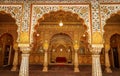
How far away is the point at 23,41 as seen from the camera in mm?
4875

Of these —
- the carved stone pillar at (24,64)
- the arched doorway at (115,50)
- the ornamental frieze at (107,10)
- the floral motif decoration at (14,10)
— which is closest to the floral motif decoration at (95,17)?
the ornamental frieze at (107,10)

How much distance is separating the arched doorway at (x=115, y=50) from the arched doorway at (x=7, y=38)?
721cm

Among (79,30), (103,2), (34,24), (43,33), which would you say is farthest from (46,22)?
(103,2)

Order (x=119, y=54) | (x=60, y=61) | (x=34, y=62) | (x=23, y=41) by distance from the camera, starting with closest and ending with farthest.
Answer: (x=23, y=41) < (x=119, y=54) < (x=34, y=62) < (x=60, y=61)

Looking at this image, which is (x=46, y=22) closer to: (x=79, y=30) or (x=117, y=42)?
(x=79, y=30)

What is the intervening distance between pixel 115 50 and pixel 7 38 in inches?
→ 343

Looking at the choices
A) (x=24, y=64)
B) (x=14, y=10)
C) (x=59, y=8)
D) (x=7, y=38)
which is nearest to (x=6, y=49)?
(x=7, y=38)

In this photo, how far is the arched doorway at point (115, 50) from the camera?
10066mm

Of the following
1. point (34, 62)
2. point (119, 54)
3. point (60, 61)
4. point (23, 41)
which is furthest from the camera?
point (60, 61)

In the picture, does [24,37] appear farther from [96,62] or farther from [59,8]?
[96,62]

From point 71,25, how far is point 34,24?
3.98 m

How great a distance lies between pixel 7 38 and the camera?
35.0ft

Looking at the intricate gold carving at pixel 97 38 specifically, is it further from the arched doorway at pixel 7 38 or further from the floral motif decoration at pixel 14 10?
the arched doorway at pixel 7 38

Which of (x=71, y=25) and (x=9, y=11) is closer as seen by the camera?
(x=9, y=11)
